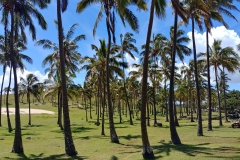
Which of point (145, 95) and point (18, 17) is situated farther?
point (18, 17)

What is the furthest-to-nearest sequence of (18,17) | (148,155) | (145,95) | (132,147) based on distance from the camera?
(18,17)
(132,147)
(145,95)
(148,155)

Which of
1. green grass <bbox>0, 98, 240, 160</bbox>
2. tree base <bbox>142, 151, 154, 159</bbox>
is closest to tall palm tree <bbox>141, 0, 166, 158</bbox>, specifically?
tree base <bbox>142, 151, 154, 159</bbox>

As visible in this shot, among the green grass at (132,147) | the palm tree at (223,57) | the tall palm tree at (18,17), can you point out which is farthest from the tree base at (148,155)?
the palm tree at (223,57)

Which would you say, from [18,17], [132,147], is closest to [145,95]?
[132,147]

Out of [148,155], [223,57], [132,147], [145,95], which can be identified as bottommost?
[132,147]

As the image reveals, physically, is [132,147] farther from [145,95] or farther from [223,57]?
[223,57]

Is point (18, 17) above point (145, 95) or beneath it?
above

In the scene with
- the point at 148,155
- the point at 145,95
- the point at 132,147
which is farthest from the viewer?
the point at 132,147

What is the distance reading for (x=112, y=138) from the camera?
66.7 ft

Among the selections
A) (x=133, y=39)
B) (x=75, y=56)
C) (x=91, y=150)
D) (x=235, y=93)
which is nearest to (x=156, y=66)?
(x=133, y=39)

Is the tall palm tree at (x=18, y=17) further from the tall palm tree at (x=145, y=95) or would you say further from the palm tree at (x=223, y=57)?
the palm tree at (x=223, y=57)

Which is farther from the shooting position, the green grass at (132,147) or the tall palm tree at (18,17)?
the tall palm tree at (18,17)

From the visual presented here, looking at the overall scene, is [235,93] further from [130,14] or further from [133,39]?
[130,14]

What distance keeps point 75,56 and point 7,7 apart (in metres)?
14.9
